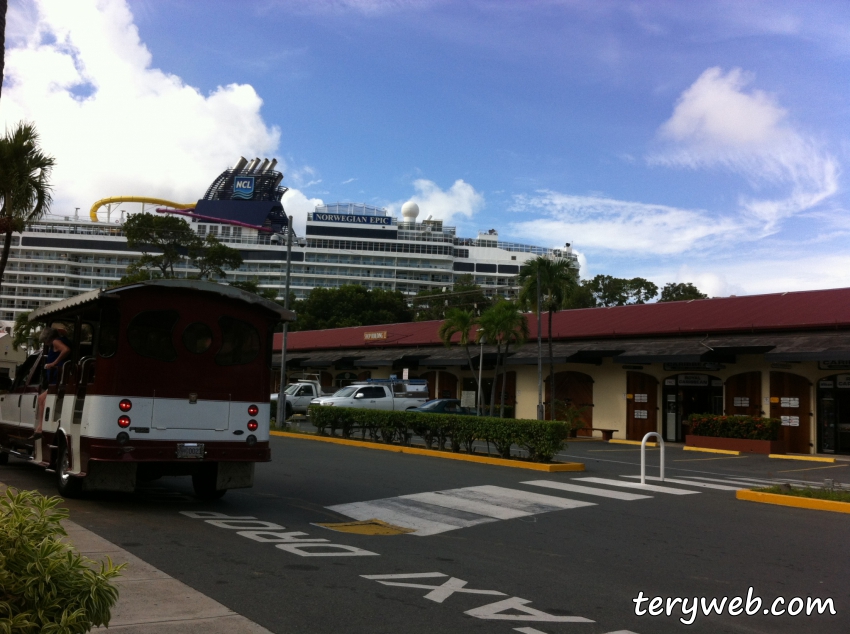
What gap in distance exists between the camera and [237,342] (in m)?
10.6

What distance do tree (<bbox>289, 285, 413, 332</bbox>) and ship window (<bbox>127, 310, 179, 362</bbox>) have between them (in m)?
68.6

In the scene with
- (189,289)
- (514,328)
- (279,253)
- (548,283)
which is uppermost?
(279,253)

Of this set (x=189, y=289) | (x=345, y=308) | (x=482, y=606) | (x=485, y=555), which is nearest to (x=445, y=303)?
(x=345, y=308)

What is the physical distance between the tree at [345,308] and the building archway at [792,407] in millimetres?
55213

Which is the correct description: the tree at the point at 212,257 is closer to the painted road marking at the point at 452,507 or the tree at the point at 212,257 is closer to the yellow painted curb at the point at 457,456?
the yellow painted curb at the point at 457,456

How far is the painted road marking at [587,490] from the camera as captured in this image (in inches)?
513

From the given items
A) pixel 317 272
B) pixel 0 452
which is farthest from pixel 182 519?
pixel 317 272

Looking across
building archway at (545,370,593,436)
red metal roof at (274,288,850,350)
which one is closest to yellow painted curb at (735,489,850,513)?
red metal roof at (274,288,850,350)

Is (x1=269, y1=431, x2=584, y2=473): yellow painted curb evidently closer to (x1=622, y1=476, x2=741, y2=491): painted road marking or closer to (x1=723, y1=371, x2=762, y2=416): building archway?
(x1=622, y1=476, x2=741, y2=491): painted road marking

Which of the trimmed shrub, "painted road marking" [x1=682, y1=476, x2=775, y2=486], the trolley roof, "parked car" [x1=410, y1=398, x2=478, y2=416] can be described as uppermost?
the trolley roof

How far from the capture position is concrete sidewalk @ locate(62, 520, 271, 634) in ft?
17.2

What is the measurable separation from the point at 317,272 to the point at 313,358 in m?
91.9

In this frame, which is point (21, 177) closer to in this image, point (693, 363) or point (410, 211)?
point (693, 363)

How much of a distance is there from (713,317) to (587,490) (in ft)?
58.5
